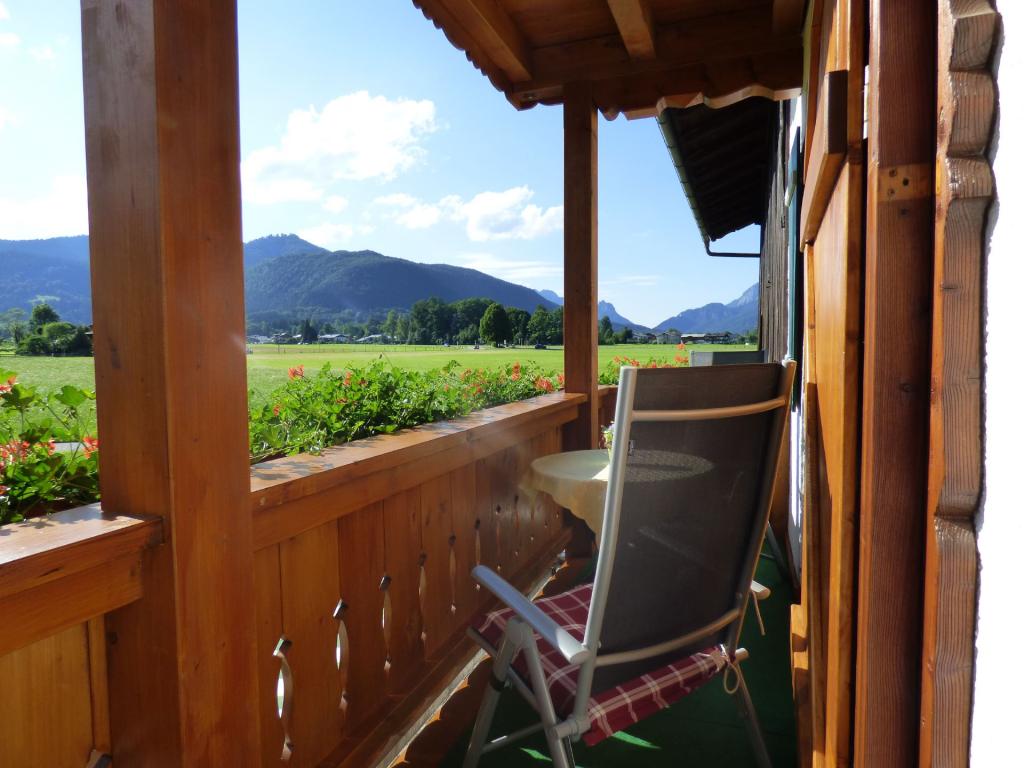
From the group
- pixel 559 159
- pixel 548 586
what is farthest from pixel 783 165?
pixel 548 586

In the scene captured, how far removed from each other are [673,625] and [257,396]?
139cm

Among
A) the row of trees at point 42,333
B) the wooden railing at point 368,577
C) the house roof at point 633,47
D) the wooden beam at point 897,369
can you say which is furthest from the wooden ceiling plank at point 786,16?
the row of trees at point 42,333

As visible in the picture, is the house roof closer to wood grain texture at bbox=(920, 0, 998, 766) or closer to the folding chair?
the folding chair

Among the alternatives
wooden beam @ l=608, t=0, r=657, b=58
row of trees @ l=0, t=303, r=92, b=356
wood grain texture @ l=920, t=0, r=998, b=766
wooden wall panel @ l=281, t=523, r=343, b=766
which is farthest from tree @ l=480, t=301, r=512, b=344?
wood grain texture @ l=920, t=0, r=998, b=766

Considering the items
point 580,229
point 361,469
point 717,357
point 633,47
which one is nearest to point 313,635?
point 361,469

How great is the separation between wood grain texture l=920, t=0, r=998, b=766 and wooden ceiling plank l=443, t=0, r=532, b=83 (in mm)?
2770

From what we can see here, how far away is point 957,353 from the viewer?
61cm

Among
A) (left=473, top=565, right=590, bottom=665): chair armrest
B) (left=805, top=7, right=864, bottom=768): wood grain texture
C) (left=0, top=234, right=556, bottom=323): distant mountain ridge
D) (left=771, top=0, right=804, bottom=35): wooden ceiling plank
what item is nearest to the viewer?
(left=805, top=7, right=864, bottom=768): wood grain texture

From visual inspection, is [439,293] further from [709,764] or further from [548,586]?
[709,764]

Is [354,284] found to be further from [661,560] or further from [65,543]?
[65,543]

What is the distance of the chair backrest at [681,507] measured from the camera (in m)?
1.40

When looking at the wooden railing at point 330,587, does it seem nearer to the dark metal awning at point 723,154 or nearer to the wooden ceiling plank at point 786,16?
the wooden ceiling plank at point 786,16

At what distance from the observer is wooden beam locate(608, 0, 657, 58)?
117 inches

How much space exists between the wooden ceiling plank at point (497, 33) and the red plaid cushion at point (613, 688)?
2576 millimetres
